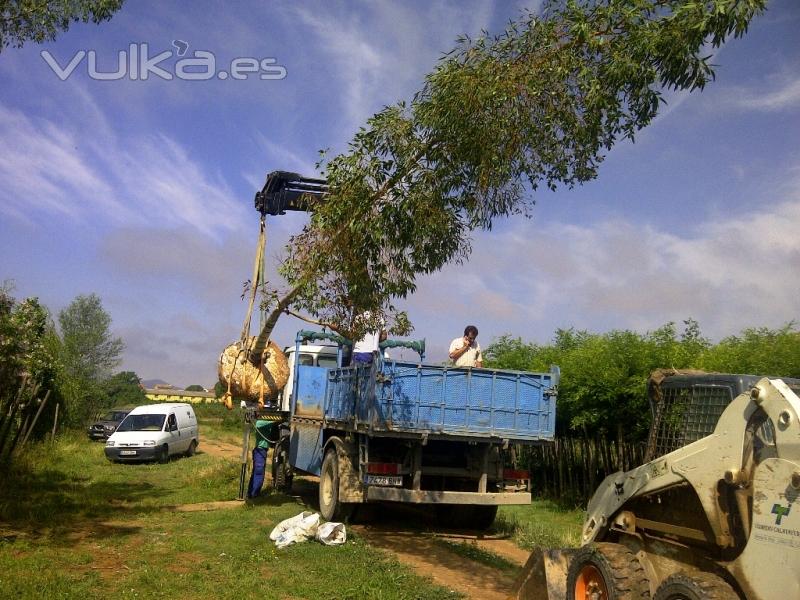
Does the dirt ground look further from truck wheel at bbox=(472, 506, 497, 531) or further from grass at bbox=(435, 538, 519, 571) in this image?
truck wheel at bbox=(472, 506, 497, 531)

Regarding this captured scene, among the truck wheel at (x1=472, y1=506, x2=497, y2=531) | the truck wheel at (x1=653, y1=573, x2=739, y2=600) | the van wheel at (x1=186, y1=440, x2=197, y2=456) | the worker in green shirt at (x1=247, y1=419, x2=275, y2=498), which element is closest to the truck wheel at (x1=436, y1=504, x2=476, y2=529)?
the truck wheel at (x1=472, y1=506, x2=497, y2=531)

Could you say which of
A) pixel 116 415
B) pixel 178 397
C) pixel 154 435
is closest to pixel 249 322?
pixel 154 435

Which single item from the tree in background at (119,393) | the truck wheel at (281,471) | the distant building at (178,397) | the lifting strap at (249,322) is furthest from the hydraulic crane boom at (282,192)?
the distant building at (178,397)

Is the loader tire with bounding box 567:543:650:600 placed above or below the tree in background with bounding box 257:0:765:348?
below

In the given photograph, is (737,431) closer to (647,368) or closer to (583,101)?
(583,101)

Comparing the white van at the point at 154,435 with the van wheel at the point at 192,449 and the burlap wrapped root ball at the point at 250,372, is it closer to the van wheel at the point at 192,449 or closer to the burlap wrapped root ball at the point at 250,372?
the van wheel at the point at 192,449

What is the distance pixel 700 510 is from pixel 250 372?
7633 mm

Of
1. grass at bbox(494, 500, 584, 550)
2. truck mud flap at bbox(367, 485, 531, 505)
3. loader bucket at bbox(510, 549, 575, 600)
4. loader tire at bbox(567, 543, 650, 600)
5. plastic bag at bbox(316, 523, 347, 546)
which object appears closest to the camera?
loader tire at bbox(567, 543, 650, 600)

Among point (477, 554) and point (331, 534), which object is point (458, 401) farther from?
point (331, 534)

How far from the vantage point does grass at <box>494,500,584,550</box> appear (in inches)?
395

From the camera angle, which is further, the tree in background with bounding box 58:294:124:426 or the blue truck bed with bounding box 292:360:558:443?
the tree in background with bounding box 58:294:124:426

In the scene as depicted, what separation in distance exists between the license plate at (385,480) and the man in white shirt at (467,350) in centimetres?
203

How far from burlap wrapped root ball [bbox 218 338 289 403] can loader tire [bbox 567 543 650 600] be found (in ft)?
21.5

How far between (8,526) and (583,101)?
9.60 meters
